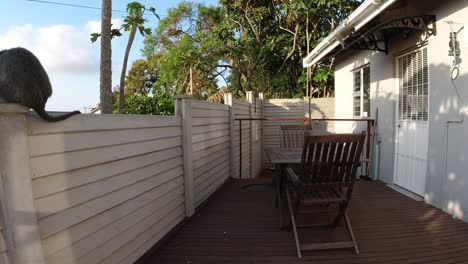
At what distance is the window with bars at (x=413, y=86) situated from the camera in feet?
13.8

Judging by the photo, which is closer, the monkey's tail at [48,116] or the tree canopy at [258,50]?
the monkey's tail at [48,116]

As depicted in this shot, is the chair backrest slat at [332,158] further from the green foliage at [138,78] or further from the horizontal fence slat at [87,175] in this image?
the green foliage at [138,78]

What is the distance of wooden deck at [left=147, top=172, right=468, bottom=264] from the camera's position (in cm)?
268

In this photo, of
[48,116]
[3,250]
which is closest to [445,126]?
[48,116]

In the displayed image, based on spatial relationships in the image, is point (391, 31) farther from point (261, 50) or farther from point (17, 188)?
point (261, 50)

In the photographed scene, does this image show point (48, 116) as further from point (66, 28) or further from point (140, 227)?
point (66, 28)

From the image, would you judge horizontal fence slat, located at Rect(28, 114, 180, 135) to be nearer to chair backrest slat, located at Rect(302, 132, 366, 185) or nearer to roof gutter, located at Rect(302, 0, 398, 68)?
chair backrest slat, located at Rect(302, 132, 366, 185)

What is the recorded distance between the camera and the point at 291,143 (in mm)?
4977

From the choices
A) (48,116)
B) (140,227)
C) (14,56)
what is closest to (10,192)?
(48,116)

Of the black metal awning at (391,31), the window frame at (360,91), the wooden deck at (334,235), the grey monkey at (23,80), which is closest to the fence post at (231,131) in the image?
the wooden deck at (334,235)

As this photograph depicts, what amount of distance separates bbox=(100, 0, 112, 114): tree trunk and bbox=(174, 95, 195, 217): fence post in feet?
4.30

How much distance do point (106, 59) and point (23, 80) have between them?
2.97 meters

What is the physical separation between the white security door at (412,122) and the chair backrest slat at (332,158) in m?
1.95

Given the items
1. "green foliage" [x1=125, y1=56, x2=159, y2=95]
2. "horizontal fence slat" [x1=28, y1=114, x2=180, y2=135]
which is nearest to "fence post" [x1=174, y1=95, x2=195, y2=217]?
"horizontal fence slat" [x1=28, y1=114, x2=180, y2=135]
